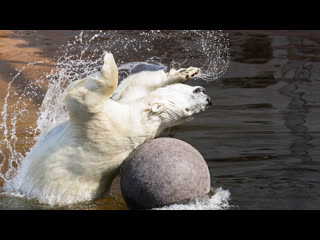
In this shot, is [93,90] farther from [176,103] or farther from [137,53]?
[137,53]

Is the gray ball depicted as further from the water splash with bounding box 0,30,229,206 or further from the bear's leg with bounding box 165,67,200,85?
the water splash with bounding box 0,30,229,206

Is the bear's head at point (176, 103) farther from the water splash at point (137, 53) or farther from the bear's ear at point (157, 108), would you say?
the water splash at point (137, 53)

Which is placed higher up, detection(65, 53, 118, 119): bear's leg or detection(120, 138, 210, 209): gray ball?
detection(65, 53, 118, 119): bear's leg

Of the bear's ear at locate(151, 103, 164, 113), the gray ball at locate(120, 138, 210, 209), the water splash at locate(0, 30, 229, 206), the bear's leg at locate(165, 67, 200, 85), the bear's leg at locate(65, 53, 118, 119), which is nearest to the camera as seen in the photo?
the bear's leg at locate(65, 53, 118, 119)

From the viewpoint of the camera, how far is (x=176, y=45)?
41.1 ft

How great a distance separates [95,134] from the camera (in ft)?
16.5

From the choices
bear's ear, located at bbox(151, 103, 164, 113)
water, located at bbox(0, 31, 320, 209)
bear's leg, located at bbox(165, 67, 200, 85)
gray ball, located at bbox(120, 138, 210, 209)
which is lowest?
water, located at bbox(0, 31, 320, 209)

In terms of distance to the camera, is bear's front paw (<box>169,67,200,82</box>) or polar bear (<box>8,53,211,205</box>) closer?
polar bear (<box>8,53,211,205</box>)

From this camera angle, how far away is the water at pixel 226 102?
230 inches

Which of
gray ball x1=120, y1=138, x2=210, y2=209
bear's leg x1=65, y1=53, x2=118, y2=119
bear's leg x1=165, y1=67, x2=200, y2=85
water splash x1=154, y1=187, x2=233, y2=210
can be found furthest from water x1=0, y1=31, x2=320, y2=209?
bear's leg x1=165, y1=67, x2=200, y2=85

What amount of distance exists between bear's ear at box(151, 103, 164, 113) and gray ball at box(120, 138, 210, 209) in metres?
0.30

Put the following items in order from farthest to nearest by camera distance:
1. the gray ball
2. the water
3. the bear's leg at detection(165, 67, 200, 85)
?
the water → the bear's leg at detection(165, 67, 200, 85) → the gray ball

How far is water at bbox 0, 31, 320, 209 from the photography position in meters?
5.85
